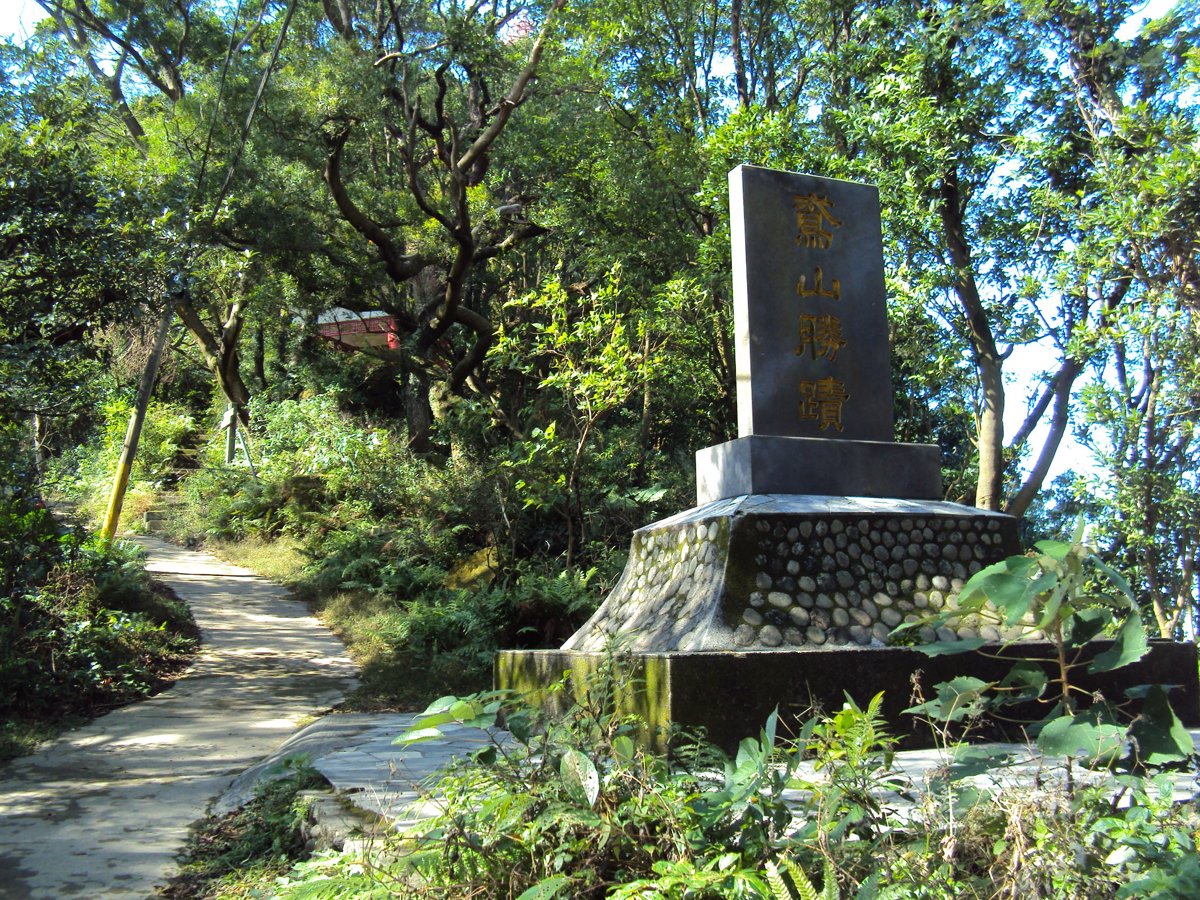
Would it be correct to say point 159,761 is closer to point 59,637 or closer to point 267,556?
point 59,637

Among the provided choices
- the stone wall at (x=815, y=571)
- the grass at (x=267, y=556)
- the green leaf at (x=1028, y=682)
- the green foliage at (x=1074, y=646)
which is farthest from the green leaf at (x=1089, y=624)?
the grass at (x=267, y=556)

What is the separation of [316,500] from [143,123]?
21.4ft

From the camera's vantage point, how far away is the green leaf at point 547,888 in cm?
217

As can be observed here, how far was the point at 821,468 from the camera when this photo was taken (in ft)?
19.1

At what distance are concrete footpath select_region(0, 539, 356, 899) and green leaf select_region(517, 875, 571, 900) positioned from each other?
236 centimetres

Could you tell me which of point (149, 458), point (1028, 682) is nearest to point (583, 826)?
point (1028, 682)

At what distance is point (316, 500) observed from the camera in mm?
15688

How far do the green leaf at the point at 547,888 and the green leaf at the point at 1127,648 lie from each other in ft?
4.18

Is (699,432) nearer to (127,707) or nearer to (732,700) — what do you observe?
(127,707)

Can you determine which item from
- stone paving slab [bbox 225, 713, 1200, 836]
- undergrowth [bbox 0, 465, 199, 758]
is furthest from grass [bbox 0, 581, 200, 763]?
stone paving slab [bbox 225, 713, 1200, 836]

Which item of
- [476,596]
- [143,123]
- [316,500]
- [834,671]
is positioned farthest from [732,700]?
[143,123]

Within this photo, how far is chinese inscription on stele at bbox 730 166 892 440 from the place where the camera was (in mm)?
5945

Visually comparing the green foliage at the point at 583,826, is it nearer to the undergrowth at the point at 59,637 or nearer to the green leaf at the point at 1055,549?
the green leaf at the point at 1055,549

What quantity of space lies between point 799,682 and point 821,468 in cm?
160
